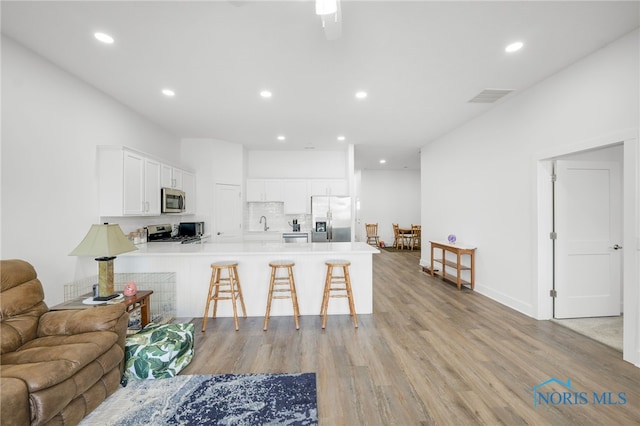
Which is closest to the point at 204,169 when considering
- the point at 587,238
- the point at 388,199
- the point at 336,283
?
the point at 336,283

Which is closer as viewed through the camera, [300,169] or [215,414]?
[215,414]

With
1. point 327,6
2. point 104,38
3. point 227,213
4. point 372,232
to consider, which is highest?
point 104,38

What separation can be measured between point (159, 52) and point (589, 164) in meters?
4.98

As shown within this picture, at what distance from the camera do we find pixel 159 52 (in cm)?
266

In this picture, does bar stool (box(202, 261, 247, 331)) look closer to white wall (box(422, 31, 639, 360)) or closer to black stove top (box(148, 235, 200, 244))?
black stove top (box(148, 235, 200, 244))

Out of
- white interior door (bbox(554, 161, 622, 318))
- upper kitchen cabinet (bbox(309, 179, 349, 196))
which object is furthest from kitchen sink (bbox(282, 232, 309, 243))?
white interior door (bbox(554, 161, 622, 318))

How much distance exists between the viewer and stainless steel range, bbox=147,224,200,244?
14.8 feet

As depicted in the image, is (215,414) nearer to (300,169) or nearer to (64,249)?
(64,249)

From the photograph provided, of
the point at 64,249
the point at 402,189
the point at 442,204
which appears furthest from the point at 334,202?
the point at 402,189

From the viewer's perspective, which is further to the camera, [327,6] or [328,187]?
[328,187]

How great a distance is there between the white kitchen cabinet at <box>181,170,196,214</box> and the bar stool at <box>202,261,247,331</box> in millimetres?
2492

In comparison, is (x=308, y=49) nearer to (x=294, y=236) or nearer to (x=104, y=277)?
(x=104, y=277)

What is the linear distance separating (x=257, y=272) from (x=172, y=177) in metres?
2.50

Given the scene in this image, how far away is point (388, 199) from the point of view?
10766mm
